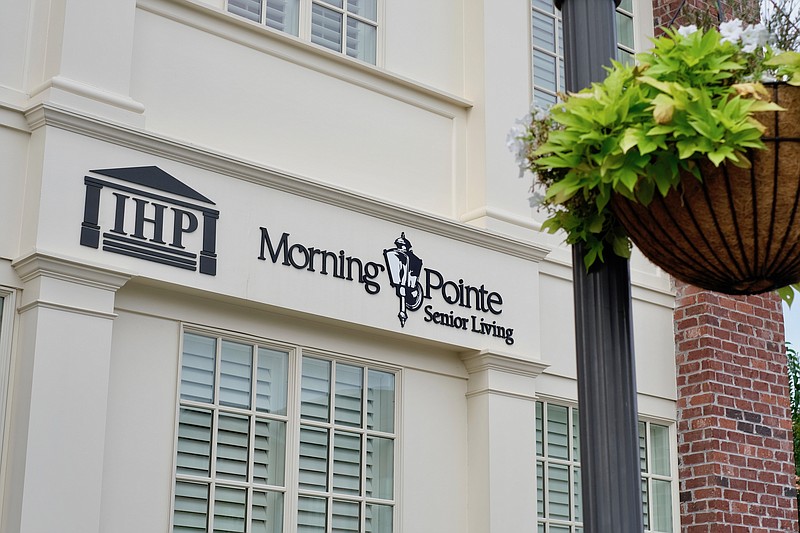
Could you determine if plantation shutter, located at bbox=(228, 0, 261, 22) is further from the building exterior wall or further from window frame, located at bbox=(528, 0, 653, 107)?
window frame, located at bbox=(528, 0, 653, 107)

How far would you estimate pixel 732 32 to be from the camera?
110 inches

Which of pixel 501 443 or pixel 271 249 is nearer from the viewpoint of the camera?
pixel 271 249

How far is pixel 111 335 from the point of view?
20.3 feet

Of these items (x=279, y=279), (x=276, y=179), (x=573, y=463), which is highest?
(x=276, y=179)

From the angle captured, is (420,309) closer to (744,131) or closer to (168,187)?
(168,187)

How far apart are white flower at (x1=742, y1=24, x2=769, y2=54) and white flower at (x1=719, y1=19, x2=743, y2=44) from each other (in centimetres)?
2

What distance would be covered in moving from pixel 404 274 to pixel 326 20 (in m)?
1.77

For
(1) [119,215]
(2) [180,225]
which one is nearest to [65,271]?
(1) [119,215]

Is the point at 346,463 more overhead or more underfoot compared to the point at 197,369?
more underfoot

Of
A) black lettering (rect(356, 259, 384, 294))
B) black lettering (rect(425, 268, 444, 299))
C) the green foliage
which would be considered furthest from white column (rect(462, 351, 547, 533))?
the green foliage

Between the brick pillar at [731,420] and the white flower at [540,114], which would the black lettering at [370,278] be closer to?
the brick pillar at [731,420]

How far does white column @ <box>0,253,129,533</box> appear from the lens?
18.7 feet

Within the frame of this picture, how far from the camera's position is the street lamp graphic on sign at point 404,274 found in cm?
748

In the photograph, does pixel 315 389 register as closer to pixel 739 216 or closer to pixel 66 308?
pixel 66 308
